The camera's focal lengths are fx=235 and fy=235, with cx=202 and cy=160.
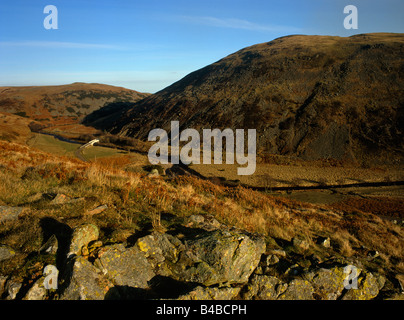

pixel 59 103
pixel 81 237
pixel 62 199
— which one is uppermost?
pixel 59 103

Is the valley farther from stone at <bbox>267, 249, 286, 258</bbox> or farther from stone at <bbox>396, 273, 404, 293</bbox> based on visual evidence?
stone at <bbox>396, 273, 404, 293</bbox>

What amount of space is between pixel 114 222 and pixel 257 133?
43145mm

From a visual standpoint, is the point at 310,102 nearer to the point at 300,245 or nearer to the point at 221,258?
the point at 300,245

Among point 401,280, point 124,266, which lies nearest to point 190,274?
point 124,266

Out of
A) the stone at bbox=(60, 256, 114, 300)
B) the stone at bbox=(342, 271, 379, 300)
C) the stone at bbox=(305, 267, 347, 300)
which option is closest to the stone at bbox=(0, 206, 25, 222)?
the stone at bbox=(60, 256, 114, 300)

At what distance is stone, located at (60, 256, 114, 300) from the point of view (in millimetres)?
3398

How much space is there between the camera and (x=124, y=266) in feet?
13.5

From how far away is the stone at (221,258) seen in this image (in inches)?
175

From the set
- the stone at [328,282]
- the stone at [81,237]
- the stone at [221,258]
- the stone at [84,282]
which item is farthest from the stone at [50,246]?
the stone at [328,282]

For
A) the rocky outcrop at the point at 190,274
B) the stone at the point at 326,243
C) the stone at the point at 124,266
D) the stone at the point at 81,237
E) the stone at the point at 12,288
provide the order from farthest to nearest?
the stone at the point at 326,243 → the stone at the point at 81,237 → the stone at the point at 124,266 → the rocky outcrop at the point at 190,274 → the stone at the point at 12,288

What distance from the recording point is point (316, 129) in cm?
4209

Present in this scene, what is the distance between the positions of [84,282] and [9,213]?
2.97 metres

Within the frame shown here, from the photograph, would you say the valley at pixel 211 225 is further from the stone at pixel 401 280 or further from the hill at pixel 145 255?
the stone at pixel 401 280

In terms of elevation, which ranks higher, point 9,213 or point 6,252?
point 9,213
